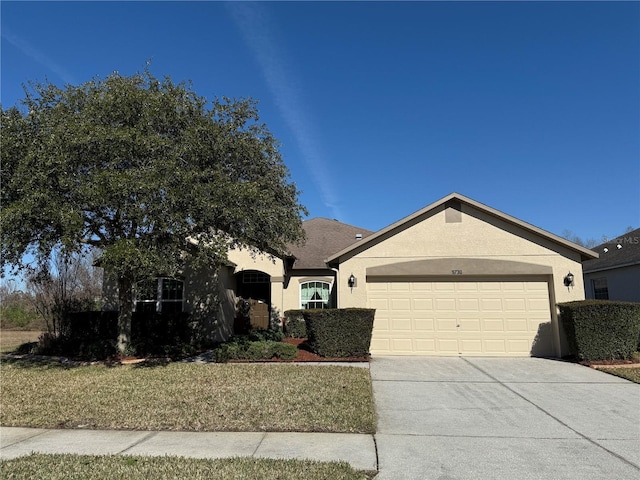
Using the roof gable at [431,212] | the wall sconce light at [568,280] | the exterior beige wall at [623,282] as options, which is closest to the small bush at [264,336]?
the roof gable at [431,212]

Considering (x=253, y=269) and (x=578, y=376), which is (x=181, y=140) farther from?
(x=578, y=376)

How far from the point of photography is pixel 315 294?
19312 millimetres

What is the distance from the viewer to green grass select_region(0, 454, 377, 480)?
4.56 m

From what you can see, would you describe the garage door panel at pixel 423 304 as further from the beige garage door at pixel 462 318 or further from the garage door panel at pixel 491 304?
the garage door panel at pixel 491 304

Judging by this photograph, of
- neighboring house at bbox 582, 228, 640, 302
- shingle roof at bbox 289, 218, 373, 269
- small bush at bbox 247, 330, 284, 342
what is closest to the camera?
small bush at bbox 247, 330, 284, 342

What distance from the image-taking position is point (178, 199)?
9.34 meters

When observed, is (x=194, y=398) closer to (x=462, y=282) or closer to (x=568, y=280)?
(x=462, y=282)

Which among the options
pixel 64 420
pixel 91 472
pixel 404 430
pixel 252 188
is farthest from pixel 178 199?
pixel 404 430

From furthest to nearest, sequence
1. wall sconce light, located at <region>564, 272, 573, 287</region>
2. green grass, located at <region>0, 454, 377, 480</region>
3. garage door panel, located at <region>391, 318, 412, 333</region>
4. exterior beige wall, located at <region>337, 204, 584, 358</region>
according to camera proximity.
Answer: garage door panel, located at <region>391, 318, 412, 333</region>
exterior beige wall, located at <region>337, 204, 584, 358</region>
wall sconce light, located at <region>564, 272, 573, 287</region>
green grass, located at <region>0, 454, 377, 480</region>

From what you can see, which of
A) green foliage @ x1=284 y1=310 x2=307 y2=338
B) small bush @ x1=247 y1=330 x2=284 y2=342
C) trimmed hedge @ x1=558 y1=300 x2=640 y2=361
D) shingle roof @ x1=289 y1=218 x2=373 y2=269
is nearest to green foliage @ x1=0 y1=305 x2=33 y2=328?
shingle roof @ x1=289 y1=218 x2=373 y2=269

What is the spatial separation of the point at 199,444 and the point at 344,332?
22.9 ft

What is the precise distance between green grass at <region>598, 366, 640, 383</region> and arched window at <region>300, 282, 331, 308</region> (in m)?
10.9

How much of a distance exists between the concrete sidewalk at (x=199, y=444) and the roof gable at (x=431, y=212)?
26.6ft

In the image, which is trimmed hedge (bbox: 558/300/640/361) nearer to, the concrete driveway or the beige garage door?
the concrete driveway
